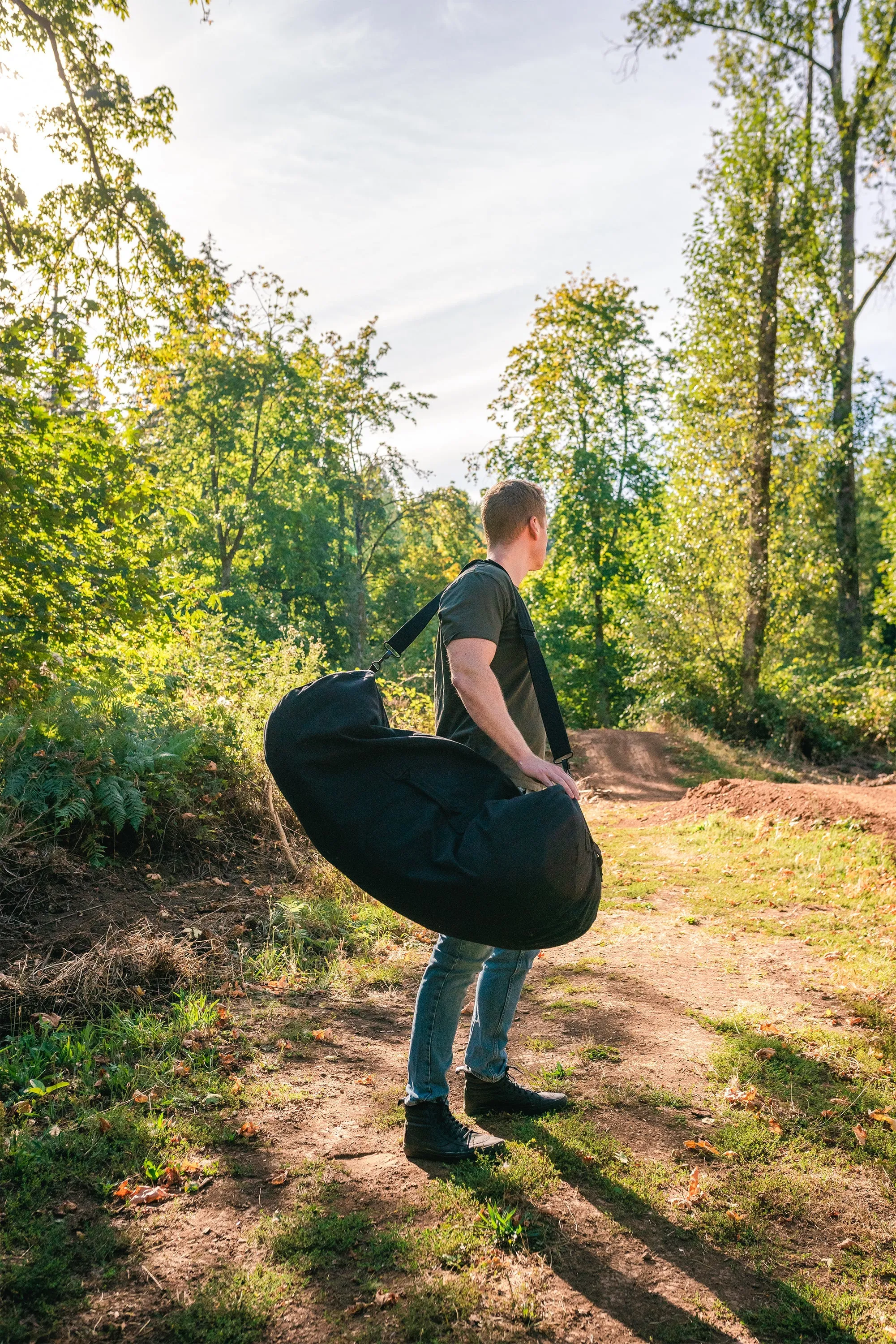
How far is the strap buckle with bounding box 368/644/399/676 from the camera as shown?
2830 mm

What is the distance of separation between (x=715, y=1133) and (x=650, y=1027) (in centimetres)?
105

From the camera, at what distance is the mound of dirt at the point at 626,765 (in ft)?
49.4

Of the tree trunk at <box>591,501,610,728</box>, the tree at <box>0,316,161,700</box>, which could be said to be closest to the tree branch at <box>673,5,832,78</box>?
the tree trunk at <box>591,501,610,728</box>

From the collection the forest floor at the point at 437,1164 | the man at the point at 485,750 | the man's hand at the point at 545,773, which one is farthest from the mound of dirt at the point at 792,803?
the man's hand at the point at 545,773

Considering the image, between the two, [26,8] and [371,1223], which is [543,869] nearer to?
[371,1223]

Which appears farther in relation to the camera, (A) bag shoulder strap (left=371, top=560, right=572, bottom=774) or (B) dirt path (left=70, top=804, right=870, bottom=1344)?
(A) bag shoulder strap (left=371, top=560, right=572, bottom=774)

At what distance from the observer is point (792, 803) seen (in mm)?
9672

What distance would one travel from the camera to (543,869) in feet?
7.73

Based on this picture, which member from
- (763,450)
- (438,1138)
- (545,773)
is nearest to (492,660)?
(545,773)

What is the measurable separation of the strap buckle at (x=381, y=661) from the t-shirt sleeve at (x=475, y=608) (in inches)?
8.4

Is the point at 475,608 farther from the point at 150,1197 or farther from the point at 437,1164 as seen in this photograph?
the point at 150,1197

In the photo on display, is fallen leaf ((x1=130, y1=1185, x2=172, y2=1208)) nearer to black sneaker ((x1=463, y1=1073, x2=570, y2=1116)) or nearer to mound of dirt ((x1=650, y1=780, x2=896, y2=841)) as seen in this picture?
black sneaker ((x1=463, y1=1073, x2=570, y2=1116))

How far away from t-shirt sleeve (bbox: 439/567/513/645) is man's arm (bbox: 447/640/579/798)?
0.03m

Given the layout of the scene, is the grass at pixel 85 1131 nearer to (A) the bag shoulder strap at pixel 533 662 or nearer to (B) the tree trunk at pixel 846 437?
(A) the bag shoulder strap at pixel 533 662
